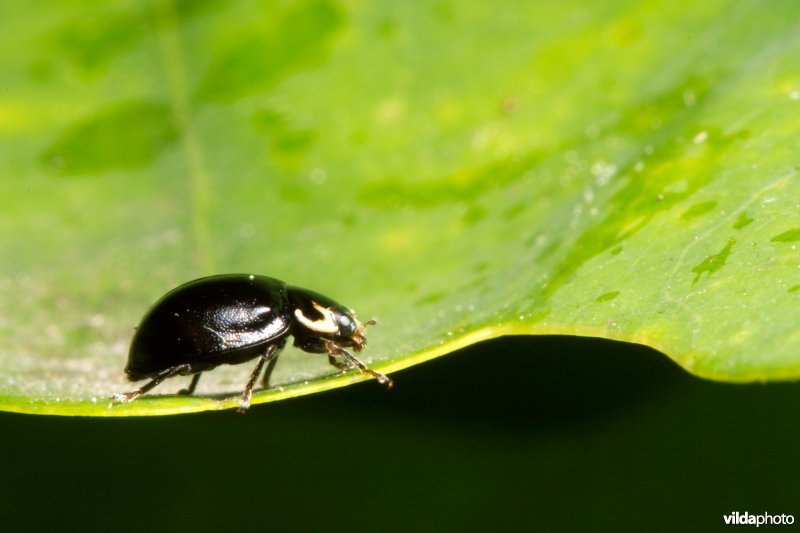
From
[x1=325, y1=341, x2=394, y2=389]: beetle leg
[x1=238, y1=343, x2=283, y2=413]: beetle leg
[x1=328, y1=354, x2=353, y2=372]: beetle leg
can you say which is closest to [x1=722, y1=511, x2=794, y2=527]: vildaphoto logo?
[x1=325, y1=341, x2=394, y2=389]: beetle leg

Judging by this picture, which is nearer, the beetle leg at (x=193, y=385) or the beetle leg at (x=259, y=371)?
the beetle leg at (x=259, y=371)

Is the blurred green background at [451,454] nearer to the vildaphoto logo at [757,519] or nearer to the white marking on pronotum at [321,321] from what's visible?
the vildaphoto logo at [757,519]

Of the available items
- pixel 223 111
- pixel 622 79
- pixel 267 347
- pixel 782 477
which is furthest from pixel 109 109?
pixel 782 477

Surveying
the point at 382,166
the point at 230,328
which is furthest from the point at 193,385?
the point at 382,166

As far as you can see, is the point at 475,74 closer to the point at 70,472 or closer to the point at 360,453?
the point at 360,453

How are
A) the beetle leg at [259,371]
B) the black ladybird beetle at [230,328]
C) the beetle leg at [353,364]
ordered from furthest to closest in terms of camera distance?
the black ladybird beetle at [230,328]
the beetle leg at [353,364]
the beetle leg at [259,371]

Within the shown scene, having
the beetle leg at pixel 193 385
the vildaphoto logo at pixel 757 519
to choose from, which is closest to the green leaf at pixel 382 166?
the beetle leg at pixel 193 385
